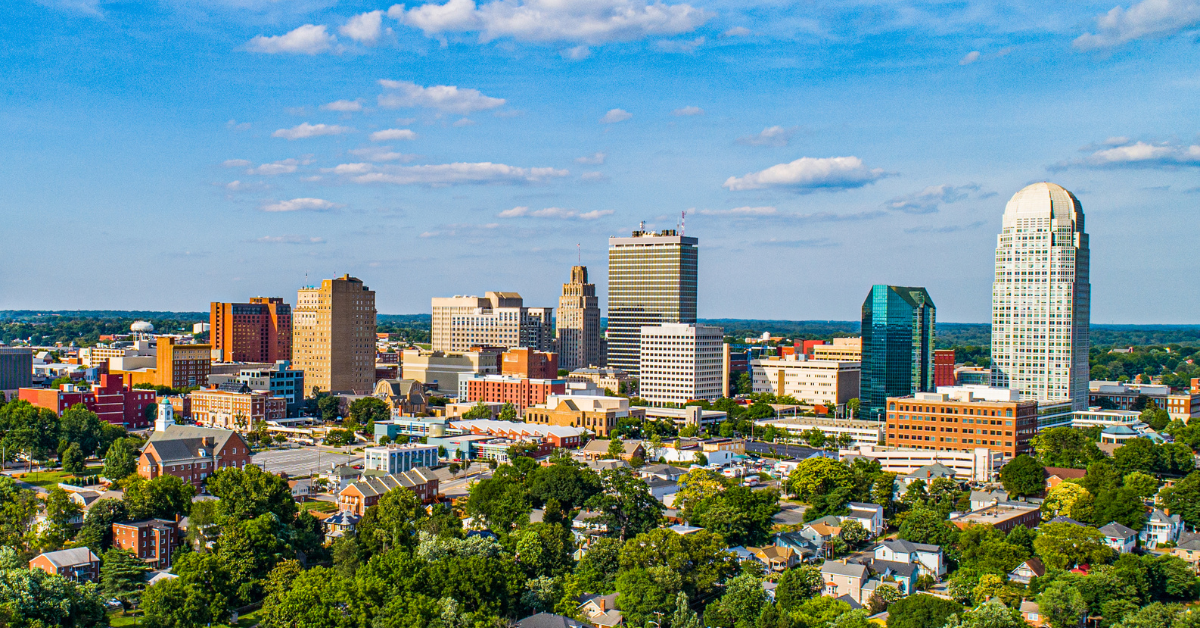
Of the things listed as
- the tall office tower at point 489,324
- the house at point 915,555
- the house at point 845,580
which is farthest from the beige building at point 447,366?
the house at point 845,580

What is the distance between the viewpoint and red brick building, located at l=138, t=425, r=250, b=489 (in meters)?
74.8

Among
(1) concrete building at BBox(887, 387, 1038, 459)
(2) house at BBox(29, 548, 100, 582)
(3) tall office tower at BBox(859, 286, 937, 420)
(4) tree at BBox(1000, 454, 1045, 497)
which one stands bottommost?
(2) house at BBox(29, 548, 100, 582)

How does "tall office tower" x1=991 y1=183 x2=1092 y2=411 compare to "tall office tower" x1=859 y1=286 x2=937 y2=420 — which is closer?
"tall office tower" x1=991 y1=183 x2=1092 y2=411

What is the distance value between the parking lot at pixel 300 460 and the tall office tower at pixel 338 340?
3702 cm

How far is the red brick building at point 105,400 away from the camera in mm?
110250

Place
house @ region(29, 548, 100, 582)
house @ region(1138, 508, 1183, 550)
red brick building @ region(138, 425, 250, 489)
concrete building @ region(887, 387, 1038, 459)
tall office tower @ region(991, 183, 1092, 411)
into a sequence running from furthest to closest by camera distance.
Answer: tall office tower @ region(991, 183, 1092, 411)
concrete building @ region(887, 387, 1038, 459)
red brick building @ region(138, 425, 250, 489)
house @ region(1138, 508, 1183, 550)
house @ region(29, 548, 100, 582)

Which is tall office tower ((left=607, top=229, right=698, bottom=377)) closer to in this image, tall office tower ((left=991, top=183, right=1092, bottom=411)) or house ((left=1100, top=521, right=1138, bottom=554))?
tall office tower ((left=991, top=183, right=1092, bottom=411))

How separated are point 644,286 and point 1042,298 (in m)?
60.0

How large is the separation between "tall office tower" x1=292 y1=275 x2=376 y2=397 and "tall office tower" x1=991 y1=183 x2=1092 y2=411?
79.3 m

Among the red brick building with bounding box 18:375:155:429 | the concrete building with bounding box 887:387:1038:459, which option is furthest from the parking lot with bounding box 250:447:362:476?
the concrete building with bounding box 887:387:1038:459

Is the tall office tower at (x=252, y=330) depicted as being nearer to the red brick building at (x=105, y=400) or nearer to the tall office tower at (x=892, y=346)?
the red brick building at (x=105, y=400)

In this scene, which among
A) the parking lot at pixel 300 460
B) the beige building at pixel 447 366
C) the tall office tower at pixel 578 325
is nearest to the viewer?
the parking lot at pixel 300 460

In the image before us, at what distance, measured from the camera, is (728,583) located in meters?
52.0

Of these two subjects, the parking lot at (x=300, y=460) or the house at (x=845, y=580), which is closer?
the house at (x=845, y=580)
